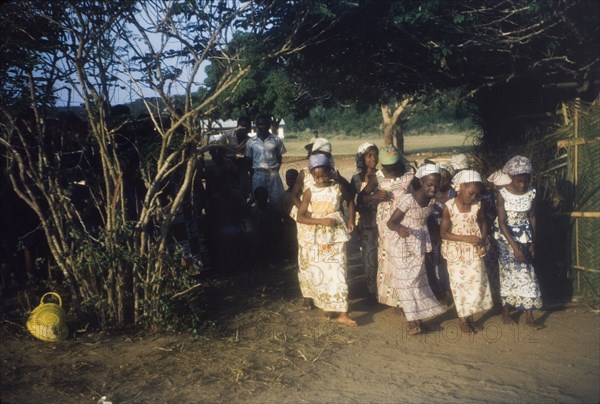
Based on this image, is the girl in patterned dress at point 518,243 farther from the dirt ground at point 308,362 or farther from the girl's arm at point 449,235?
the girl's arm at point 449,235

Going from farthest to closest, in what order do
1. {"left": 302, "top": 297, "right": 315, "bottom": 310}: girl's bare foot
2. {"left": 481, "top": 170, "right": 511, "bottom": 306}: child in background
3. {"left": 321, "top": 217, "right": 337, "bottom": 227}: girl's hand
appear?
{"left": 302, "top": 297, "right": 315, "bottom": 310}: girl's bare foot → {"left": 481, "top": 170, "right": 511, "bottom": 306}: child in background → {"left": 321, "top": 217, "right": 337, "bottom": 227}: girl's hand

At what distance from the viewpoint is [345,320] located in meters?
5.90

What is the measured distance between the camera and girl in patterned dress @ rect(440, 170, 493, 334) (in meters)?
5.62

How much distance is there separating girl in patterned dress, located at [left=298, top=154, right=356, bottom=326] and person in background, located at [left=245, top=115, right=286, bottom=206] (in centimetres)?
281

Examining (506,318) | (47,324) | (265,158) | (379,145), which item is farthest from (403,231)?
(379,145)

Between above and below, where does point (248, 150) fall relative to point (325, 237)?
above

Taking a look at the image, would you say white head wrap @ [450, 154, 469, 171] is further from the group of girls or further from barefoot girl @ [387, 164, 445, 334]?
barefoot girl @ [387, 164, 445, 334]

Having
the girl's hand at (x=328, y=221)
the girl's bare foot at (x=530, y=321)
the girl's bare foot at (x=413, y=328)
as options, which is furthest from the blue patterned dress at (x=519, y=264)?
the girl's hand at (x=328, y=221)

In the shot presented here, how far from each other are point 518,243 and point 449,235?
73cm

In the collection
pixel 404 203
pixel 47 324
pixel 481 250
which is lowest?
pixel 47 324

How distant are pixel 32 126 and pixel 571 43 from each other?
586 cm

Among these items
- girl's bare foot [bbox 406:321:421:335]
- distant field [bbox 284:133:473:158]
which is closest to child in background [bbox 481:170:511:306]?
girl's bare foot [bbox 406:321:421:335]

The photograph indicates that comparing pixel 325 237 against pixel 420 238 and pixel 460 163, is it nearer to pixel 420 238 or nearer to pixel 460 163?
pixel 420 238

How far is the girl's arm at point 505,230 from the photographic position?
225 inches
